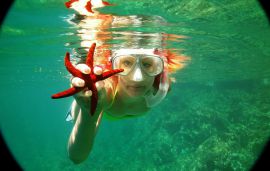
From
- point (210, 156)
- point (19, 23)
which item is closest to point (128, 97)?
point (19, 23)

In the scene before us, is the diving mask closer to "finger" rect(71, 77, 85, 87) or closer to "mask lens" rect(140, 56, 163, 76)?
"mask lens" rect(140, 56, 163, 76)

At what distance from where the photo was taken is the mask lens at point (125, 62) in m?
5.54

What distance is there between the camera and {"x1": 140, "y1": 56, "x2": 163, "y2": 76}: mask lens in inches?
220

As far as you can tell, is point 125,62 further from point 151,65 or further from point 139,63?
point 151,65

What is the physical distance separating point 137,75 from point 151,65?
512 millimetres

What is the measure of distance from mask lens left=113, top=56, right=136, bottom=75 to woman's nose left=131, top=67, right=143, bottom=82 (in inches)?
6.7

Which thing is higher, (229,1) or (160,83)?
(229,1)

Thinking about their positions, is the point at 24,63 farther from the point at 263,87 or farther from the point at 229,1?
the point at 263,87

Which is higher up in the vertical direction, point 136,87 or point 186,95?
point 136,87

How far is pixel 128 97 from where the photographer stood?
5789 millimetres

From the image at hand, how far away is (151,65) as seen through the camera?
18.6 feet

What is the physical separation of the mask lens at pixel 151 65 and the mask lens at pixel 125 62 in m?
0.22

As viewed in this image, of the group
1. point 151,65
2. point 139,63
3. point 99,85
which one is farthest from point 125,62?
point 99,85

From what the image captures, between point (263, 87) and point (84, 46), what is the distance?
73.0 feet
